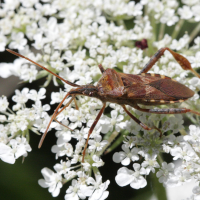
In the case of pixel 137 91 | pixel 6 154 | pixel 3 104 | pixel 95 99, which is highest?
pixel 137 91

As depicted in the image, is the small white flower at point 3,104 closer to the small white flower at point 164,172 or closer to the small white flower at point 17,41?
the small white flower at point 17,41

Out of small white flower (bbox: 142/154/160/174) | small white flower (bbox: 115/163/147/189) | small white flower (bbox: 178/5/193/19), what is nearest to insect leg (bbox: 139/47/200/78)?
small white flower (bbox: 178/5/193/19)

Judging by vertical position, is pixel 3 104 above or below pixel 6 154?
above

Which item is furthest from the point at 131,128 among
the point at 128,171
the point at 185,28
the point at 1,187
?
the point at 185,28

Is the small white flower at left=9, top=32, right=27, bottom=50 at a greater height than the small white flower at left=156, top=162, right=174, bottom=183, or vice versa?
the small white flower at left=9, top=32, right=27, bottom=50

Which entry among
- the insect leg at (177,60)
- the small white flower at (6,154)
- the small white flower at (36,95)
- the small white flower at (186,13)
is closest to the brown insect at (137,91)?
the insect leg at (177,60)

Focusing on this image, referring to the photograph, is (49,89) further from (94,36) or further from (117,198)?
(117,198)

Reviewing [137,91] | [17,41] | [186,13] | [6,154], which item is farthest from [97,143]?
[186,13]

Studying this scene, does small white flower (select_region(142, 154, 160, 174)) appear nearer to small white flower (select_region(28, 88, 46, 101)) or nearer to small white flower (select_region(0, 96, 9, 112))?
small white flower (select_region(28, 88, 46, 101))

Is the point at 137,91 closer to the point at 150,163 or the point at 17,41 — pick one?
the point at 150,163
